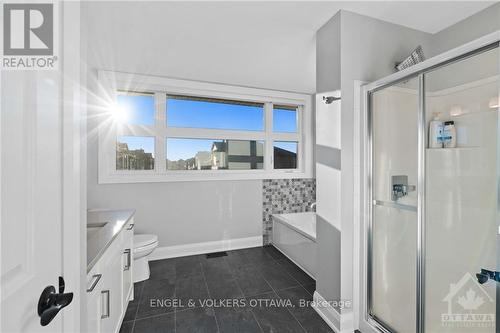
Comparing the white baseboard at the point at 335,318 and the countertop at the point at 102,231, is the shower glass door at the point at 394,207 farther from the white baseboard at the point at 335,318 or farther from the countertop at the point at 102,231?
the countertop at the point at 102,231

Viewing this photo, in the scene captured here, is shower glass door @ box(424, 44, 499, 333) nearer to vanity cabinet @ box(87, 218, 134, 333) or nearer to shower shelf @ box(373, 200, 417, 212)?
shower shelf @ box(373, 200, 417, 212)

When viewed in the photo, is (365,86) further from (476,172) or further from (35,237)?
(35,237)

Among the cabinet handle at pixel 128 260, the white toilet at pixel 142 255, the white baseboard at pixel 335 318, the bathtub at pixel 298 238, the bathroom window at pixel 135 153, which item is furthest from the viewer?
the bathroom window at pixel 135 153

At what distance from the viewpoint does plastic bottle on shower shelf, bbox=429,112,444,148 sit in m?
1.52

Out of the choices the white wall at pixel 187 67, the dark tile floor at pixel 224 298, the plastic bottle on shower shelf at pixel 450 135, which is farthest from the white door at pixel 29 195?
the plastic bottle on shower shelf at pixel 450 135

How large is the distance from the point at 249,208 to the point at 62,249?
269 centimetres

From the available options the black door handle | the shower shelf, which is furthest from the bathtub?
the black door handle

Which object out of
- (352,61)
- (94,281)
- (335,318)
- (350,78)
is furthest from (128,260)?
(352,61)

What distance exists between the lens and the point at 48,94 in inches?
27.1

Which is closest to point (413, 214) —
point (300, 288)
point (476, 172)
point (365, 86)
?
point (476, 172)

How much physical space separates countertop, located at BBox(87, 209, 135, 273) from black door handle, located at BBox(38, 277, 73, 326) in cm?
32

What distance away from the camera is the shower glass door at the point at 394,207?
5.04 feet

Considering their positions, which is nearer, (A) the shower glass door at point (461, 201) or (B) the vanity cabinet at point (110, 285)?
(B) the vanity cabinet at point (110, 285)

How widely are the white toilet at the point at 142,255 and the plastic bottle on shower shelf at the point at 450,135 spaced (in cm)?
271
